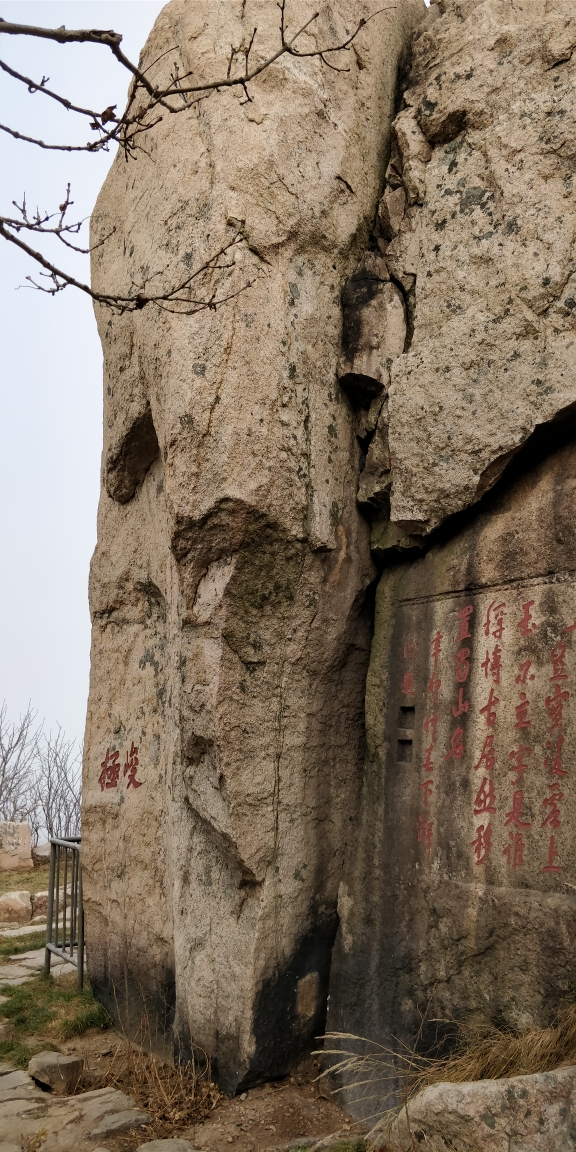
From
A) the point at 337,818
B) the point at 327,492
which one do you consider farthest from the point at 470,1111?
the point at 327,492

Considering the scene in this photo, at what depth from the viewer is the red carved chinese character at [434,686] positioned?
450 cm

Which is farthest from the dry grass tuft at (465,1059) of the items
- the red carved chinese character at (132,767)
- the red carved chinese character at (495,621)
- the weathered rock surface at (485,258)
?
the weathered rock surface at (485,258)

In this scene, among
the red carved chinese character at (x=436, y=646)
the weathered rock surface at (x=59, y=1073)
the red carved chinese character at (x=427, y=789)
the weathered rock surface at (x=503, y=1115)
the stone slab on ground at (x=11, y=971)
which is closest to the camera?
the weathered rock surface at (x=503, y=1115)

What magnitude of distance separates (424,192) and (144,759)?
3.56 m

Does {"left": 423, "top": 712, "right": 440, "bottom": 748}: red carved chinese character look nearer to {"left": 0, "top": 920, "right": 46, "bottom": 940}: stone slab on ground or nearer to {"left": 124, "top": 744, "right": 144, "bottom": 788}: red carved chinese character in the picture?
{"left": 124, "top": 744, "right": 144, "bottom": 788}: red carved chinese character

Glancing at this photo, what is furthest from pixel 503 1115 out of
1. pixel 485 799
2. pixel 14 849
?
pixel 14 849

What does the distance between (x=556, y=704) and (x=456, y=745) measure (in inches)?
22.4

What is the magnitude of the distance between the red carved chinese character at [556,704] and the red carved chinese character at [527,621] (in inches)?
10.9

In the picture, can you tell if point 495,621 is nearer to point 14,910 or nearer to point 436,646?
point 436,646

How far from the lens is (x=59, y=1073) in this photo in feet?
15.7

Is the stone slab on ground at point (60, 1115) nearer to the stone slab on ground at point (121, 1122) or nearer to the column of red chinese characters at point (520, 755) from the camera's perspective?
the stone slab on ground at point (121, 1122)

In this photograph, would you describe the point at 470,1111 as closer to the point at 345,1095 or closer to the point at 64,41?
the point at 345,1095

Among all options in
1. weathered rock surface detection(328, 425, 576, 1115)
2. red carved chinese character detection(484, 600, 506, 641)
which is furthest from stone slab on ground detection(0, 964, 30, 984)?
red carved chinese character detection(484, 600, 506, 641)

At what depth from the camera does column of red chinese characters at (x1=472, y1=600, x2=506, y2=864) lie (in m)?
4.13
